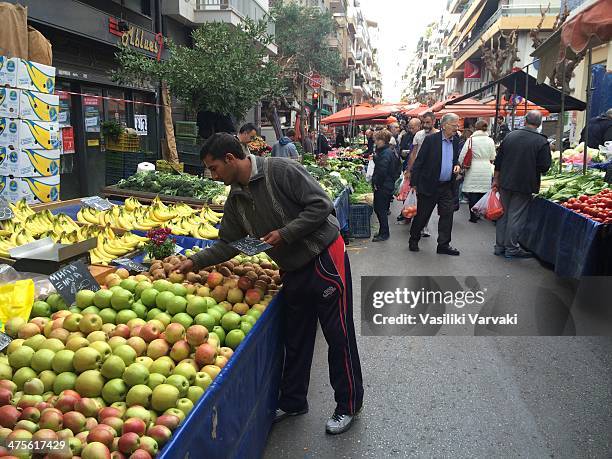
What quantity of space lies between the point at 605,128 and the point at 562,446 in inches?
398

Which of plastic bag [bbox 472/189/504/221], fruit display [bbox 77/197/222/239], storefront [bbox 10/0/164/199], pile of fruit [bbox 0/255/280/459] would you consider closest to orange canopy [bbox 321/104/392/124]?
storefront [bbox 10/0/164/199]

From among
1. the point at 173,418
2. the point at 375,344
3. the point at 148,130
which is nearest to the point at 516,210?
the point at 375,344

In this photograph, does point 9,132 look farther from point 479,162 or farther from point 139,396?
point 479,162

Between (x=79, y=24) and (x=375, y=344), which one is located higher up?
(x=79, y=24)

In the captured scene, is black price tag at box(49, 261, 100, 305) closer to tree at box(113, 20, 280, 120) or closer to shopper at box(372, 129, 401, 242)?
shopper at box(372, 129, 401, 242)

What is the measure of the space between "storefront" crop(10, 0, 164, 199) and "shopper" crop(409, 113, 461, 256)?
249 inches

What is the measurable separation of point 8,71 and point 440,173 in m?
6.38

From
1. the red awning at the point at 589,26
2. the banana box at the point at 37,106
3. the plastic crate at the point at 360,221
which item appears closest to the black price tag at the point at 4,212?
the banana box at the point at 37,106

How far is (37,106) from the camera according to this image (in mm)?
7484

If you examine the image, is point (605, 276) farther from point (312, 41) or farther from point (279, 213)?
point (312, 41)

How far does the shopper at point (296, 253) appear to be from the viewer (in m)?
3.16

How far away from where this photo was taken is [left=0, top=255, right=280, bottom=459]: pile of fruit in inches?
82.2

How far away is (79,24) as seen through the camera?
1238 centimetres

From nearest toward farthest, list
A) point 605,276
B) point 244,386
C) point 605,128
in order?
point 244,386
point 605,276
point 605,128
